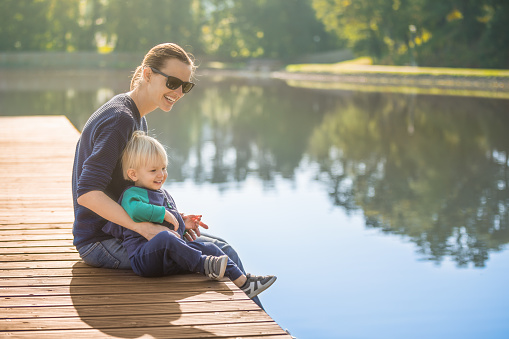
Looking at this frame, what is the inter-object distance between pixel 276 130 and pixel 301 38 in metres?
54.9

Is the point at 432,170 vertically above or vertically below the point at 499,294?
above

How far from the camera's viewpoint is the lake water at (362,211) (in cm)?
554

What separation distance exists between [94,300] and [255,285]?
81cm

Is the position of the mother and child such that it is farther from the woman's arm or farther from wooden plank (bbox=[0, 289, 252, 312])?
wooden plank (bbox=[0, 289, 252, 312])

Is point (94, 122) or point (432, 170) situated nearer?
point (94, 122)

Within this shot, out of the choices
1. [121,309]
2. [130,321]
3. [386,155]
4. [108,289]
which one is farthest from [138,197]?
[386,155]

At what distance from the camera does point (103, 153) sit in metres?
3.35

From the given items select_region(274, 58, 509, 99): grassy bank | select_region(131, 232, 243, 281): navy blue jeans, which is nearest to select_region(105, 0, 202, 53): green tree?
select_region(274, 58, 509, 99): grassy bank

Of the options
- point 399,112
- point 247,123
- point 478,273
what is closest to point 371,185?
point 478,273

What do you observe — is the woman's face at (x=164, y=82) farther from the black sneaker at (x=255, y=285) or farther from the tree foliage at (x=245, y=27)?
the tree foliage at (x=245, y=27)

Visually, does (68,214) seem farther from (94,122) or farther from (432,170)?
(432,170)

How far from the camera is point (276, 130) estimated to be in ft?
57.6

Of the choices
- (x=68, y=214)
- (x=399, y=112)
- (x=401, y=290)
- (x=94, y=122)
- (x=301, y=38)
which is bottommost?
(x=401, y=290)

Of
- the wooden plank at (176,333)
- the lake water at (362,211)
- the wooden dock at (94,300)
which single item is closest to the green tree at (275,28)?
the lake water at (362,211)
